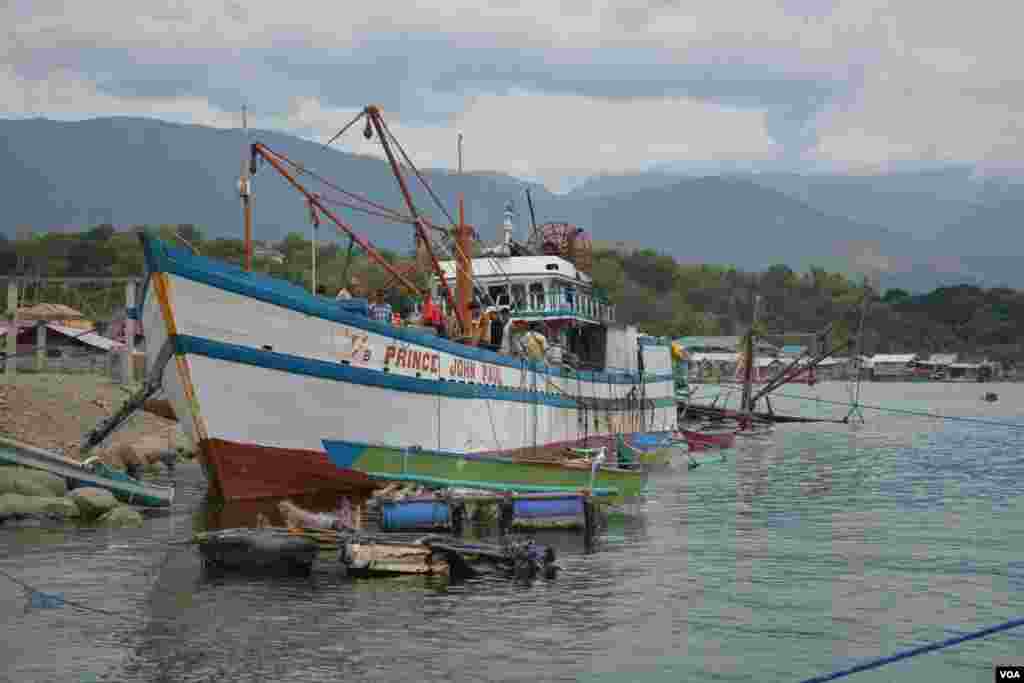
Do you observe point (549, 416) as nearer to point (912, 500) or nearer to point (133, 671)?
point (912, 500)

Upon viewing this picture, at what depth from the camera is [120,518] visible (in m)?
26.8

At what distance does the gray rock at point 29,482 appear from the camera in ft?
88.7

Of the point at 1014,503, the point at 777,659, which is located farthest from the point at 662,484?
the point at 777,659

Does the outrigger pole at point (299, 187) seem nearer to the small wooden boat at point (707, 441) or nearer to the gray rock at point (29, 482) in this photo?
the gray rock at point (29, 482)

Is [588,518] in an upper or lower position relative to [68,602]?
upper

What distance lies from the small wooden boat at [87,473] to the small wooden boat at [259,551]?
27.6 feet

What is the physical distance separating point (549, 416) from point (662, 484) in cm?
708

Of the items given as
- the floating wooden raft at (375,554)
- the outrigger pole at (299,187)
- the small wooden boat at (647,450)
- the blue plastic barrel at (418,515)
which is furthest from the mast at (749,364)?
the floating wooden raft at (375,554)

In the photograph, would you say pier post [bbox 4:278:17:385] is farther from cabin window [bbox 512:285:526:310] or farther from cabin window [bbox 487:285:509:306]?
cabin window [bbox 512:285:526:310]

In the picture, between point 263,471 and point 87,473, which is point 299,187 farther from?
point 87,473

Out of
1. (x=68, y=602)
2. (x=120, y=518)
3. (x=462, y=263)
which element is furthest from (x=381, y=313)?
(x=68, y=602)

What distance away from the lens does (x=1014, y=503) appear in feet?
116

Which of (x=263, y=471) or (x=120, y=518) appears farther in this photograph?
(x=263, y=471)

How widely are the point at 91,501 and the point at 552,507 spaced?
32.9ft
